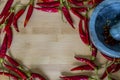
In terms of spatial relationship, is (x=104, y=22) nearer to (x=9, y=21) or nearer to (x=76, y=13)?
(x=76, y=13)

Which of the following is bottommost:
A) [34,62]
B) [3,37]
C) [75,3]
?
[34,62]

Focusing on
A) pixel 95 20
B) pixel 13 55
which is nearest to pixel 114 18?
pixel 95 20

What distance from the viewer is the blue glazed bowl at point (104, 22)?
1277mm

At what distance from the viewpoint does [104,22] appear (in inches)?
54.3

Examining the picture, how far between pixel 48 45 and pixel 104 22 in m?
0.27

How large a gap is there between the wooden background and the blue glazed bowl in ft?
0.37

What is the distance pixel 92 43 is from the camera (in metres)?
1.39

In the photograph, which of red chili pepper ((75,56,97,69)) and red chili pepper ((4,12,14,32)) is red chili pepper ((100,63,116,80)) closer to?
red chili pepper ((75,56,97,69))

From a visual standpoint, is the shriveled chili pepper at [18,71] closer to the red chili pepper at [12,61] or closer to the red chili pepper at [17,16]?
the red chili pepper at [12,61]

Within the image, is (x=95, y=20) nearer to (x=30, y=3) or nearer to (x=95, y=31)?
(x=95, y=31)

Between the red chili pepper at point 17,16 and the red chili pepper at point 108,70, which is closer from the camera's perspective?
the red chili pepper at point 108,70

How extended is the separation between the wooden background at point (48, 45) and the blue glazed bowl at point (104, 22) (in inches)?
4.4

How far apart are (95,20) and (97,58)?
0.18 m

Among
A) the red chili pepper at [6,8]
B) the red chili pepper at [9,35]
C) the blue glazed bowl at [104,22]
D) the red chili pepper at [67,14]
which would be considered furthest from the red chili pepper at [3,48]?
the blue glazed bowl at [104,22]
